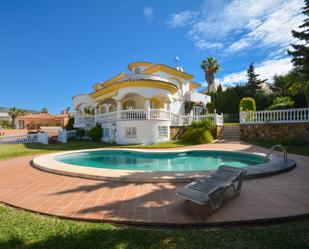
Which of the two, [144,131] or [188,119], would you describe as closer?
[144,131]

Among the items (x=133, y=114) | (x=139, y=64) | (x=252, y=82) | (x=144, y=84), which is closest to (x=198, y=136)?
(x=133, y=114)

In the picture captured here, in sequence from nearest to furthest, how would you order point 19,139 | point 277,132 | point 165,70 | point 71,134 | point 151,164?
1. point 151,164
2. point 277,132
3. point 19,139
4. point 71,134
5. point 165,70

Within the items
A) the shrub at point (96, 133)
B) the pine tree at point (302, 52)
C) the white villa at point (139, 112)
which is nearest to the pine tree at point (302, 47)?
the pine tree at point (302, 52)

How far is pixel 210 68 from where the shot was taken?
47.8 meters

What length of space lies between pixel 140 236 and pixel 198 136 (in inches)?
635

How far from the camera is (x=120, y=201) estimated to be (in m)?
4.98

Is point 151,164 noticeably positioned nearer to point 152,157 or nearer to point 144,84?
point 152,157

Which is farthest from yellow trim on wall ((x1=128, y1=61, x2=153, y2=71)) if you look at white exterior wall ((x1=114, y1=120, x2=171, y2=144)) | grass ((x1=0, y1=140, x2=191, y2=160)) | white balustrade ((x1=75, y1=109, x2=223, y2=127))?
grass ((x1=0, y1=140, x2=191, y2=160))

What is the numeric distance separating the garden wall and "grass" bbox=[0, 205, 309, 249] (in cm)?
1494

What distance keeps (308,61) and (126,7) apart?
655 inches

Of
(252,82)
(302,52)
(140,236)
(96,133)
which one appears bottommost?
(140,236)

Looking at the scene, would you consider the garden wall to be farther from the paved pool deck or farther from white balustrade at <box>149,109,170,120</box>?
the paved pool deck

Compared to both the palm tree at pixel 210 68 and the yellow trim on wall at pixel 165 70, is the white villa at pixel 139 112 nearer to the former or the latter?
the yellow trim on wall at pixel 165 70

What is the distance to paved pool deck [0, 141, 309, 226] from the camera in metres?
4.06
